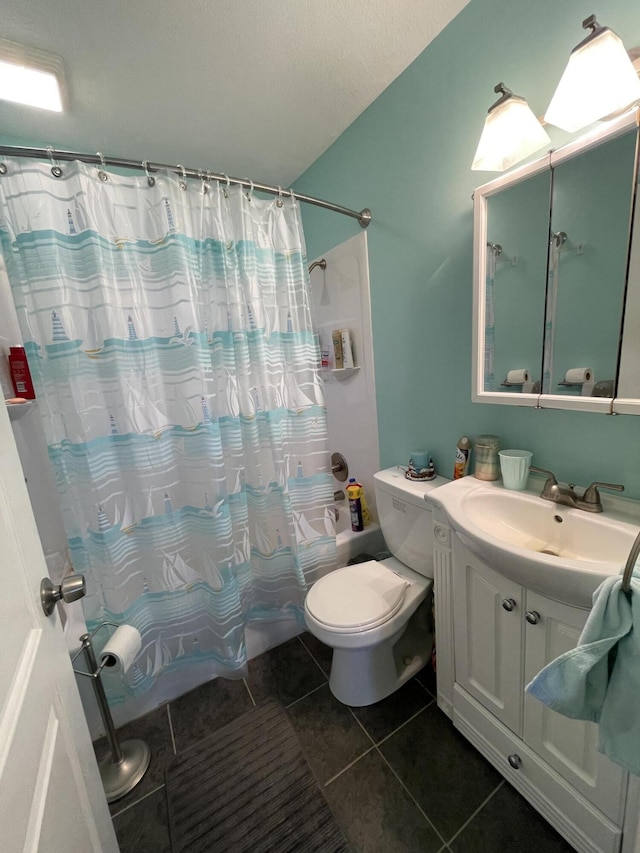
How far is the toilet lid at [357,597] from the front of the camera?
1.29 m

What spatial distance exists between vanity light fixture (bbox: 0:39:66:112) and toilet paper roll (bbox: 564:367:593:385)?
1.98 m

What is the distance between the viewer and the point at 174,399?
137 cm

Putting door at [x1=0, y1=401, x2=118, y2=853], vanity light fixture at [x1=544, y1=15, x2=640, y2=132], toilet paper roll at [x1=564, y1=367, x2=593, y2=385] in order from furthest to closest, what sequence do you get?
toilet paper roll at [x1=564, y1=367, x2=593, y2=385] → vanity light fixture at [x1=544, y1=15, x2=640, y2=132] → door at [x1=0, y1=401, x2=118, y2=853]

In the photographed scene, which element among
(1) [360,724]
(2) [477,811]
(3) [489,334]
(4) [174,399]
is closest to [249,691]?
(1) [360,724]

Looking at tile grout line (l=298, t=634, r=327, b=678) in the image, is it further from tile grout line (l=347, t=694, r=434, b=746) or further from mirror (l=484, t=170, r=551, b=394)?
mirror (l=484, t=170, r=551, b=394)

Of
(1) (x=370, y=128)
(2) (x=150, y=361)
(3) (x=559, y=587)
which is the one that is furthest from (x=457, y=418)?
(1) (x=370, y=128)

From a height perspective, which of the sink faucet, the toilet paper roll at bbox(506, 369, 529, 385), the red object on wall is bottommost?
the sink faucet

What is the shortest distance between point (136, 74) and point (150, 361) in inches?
41.7

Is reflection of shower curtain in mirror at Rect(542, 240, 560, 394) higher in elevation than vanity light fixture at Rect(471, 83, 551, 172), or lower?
lower

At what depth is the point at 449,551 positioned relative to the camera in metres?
1.19

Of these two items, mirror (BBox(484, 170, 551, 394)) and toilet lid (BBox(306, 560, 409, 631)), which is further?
toilet lid (BBox(306, 560, 409, 631))

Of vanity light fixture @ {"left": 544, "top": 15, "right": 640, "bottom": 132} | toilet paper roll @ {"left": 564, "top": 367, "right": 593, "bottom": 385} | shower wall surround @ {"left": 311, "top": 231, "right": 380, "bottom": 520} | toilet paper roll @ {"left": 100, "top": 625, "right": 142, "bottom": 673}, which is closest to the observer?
vanity light fixture @ {"left": 544, "top": 15, "right": 640, "bottom": 132}

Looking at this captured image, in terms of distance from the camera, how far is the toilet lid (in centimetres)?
129

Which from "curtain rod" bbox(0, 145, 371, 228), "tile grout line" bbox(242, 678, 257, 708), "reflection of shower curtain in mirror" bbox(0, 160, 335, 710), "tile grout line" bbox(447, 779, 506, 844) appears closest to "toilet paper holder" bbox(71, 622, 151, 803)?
"reflection of shower curtain in mirror" bbox(0, 160, 335, 710)
